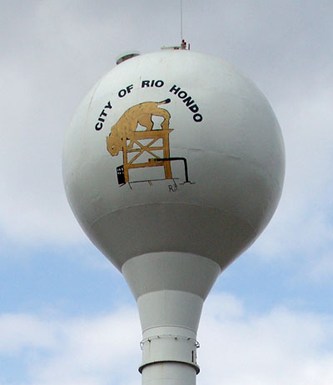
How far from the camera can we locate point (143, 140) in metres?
19.8

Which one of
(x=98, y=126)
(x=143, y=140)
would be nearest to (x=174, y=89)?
(x=143, y=140)

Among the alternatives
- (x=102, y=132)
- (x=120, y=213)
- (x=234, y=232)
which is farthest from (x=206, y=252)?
(x=102, y=132)

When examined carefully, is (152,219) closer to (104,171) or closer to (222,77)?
(104,171)

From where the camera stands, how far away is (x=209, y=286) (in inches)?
830

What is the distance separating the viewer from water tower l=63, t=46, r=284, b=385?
19.8m

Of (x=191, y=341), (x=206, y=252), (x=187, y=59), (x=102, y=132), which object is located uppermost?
(x=187, y=59)

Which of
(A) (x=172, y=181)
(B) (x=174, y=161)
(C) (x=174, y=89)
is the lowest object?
(A) (x=172, y=181)

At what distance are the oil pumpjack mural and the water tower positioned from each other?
20 millimetres

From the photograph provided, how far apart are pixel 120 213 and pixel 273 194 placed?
3.34m

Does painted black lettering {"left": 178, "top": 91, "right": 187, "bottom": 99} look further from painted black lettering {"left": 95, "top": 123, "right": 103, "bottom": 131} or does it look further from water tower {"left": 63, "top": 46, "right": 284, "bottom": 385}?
painted black lettering {"left": 95, "top": 123, "right": 103, "bottom": 131}

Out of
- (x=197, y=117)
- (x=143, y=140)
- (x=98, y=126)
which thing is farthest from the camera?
(x=98, y=126)

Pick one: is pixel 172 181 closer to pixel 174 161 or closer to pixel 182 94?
pixel 174 161

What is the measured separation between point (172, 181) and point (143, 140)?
1017 mm

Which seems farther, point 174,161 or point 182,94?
point 182,94
